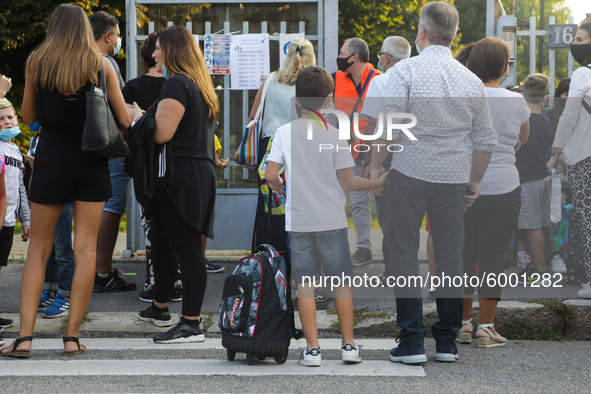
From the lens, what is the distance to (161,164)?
15.5ft

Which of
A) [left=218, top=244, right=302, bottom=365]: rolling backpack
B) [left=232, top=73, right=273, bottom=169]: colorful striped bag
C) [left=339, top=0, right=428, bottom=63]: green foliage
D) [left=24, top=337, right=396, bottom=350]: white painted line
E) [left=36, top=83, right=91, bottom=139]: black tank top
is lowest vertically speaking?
[left=24, top=337, right=396, bottom=350]: white painted line

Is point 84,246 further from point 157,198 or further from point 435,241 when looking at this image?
point 435,241

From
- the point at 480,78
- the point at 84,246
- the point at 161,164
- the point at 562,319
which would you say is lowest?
the point at 562,319

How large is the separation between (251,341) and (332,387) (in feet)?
1.80

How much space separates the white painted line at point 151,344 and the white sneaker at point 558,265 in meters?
2.23

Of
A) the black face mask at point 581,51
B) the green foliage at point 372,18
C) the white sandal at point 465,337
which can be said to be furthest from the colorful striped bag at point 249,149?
the green foliage at point 372,18

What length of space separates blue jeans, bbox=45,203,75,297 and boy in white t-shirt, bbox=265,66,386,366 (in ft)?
5.61

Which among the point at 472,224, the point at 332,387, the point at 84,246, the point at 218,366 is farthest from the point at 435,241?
the point at 84,246

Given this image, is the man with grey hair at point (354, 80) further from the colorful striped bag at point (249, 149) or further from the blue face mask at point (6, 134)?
the blue face mask at point (6, 134)

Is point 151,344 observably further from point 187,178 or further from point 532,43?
point 532,43

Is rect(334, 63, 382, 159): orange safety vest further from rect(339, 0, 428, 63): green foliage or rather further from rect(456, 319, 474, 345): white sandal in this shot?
rect(339, 0, 428, 63): green foliage

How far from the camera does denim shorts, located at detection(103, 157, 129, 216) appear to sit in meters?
6.04

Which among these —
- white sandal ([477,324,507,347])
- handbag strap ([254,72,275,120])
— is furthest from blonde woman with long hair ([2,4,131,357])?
white sandal ([477,324,507,347])

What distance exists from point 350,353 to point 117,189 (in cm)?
251
